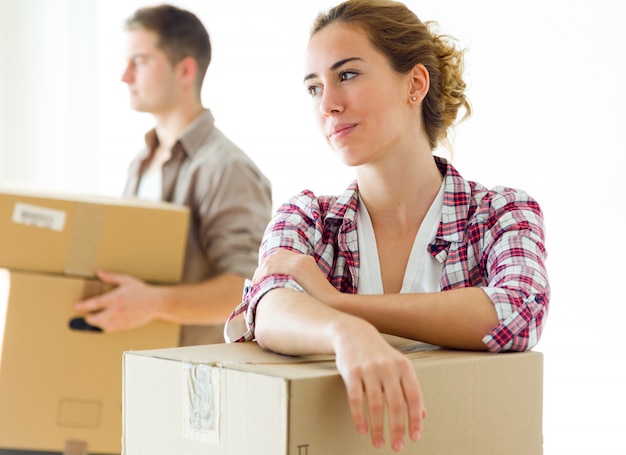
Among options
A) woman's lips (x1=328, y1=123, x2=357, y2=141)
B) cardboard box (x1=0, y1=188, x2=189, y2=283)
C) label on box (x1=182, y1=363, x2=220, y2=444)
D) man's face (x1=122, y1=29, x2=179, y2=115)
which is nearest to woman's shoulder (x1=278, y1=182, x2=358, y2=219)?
woman's lips (x1=328, y1=123, x2=357, y2=141)

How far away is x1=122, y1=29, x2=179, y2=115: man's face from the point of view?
2.36 meters

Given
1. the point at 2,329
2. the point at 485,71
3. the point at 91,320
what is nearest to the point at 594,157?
the point at 485,71

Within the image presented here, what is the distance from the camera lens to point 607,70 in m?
2.03

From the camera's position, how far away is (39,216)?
1988mm

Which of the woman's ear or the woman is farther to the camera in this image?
the woman's ear

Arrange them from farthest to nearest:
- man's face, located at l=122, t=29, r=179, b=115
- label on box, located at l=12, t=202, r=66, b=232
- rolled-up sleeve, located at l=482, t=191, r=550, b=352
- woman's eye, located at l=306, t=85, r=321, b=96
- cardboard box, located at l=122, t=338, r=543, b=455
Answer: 1. man's face, located at l=122, t=29, r=179, b=115
2. label on box, located at l=12, t=202, r=66, b=232
3. woman's eye, located at l=306, t=85, r=321, b=96
4. rolled-up sleeve, located at l=482, t=191, r=550, b=352
5. cardboard box, located at l=122, t=338, r=543, b=455

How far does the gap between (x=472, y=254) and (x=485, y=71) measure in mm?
1091

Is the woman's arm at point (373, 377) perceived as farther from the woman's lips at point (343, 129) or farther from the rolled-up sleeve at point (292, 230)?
the woman's lips at point (343, 129)

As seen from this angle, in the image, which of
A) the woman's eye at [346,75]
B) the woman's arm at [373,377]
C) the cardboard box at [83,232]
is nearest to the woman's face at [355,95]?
the woman's eye at [346,75]

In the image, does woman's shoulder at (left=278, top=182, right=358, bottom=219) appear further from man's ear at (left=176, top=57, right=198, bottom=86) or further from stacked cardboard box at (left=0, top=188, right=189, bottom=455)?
man's ear at (left=176, top=57, right=198, bottom=86)

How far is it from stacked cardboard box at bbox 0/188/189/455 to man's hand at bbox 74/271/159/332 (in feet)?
0.08

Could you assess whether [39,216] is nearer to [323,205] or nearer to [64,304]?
[64,304]

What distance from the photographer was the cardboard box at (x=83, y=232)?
6.50 feet

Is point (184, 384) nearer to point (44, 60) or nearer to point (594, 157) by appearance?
point (594, 157)
